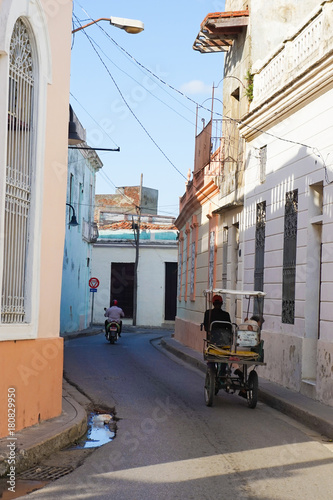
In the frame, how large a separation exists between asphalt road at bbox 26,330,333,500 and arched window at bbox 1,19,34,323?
6.44ft

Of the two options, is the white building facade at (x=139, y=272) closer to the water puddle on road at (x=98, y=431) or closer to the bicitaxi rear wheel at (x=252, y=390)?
the bicitaxi rear wheel at (x=252, y=390)

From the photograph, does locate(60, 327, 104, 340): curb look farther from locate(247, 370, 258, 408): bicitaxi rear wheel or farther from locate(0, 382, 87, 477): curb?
locate(0, 382, 87, 477): curb

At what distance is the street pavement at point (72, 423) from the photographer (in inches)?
300

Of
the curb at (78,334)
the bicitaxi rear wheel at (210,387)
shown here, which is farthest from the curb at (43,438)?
the curb at (78,334)

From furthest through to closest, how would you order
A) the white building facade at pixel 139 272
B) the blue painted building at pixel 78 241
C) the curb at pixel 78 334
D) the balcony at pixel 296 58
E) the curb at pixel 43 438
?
1. the white building facade at pixel 139 272
2. the blue painted building at pixel 78 241
3. the curb at pixel 78 334
4. the balcony at pixel 296 58
5. the curb at pixel 43 438

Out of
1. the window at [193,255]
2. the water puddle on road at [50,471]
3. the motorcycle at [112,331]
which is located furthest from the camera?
the motorcycle at [112,331]

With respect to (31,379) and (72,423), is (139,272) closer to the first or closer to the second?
(72,423)

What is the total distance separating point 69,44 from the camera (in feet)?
34.0

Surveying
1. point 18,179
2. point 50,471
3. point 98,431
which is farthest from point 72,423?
point 18,179

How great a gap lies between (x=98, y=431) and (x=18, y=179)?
3.38m

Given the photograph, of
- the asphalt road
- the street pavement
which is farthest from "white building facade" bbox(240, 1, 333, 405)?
the asphalt road

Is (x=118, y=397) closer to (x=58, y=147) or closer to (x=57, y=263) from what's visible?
(x=57, y=263)

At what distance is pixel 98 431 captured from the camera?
10.0m

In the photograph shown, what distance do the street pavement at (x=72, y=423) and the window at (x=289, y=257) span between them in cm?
146
